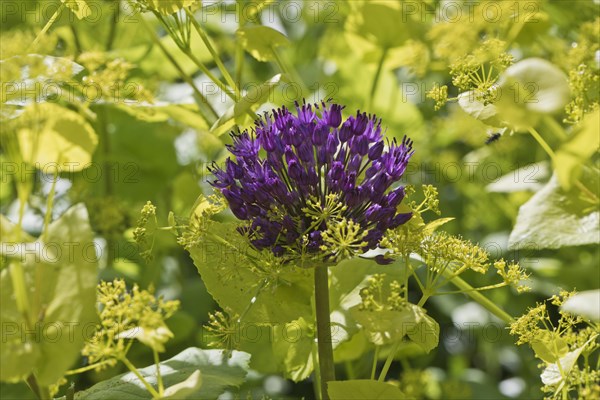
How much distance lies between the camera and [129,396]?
26.4 inches

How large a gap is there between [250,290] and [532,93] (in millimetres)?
337

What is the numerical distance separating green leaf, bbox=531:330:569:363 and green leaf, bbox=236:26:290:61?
1.26ft

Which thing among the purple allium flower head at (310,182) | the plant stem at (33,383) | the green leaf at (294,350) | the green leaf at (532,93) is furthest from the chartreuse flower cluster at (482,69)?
the plant stem at (33,383)

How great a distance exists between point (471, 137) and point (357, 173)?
57 cm

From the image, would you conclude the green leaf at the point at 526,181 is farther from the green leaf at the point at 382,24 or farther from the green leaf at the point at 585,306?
the green leaf at the point at 585,306

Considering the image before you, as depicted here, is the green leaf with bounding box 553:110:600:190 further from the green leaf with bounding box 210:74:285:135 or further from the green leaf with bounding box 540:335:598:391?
the green leaf with bounding box 210:74:285:135

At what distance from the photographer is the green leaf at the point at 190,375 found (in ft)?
2.15

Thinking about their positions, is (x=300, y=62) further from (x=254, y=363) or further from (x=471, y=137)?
(x=254, y=363)

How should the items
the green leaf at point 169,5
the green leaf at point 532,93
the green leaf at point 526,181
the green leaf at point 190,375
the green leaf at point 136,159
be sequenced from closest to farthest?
the green leaf at point 532,93, the green leaf at point 190,375, the green leaf at point 169,5, the green leaf at point 526,181, the green leaf at point 136,159

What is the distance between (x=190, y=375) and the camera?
0.68 metres

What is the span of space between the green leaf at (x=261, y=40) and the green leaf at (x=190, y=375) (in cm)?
31

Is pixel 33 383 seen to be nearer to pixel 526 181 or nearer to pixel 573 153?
pixel 573 153

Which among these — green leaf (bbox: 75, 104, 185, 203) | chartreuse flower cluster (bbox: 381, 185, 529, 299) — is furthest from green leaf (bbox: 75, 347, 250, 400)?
green leaf (bbox: 75, 104, 185, 203)

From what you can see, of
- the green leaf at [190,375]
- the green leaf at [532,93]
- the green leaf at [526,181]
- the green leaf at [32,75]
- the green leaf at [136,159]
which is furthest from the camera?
the green leaf at [136,159]
